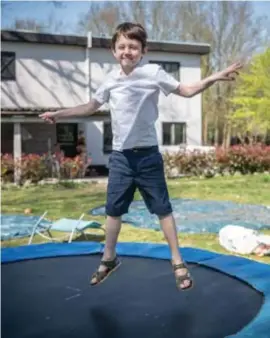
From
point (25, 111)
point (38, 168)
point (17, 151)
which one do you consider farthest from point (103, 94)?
point (25, 111)

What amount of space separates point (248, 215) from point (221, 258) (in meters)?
2.87

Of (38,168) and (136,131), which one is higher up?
(136,131)

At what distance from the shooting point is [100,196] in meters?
8.22

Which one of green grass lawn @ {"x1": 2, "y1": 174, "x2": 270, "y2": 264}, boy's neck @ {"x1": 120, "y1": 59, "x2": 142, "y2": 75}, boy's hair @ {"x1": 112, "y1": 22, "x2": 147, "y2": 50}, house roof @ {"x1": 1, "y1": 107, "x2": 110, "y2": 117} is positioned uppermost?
house roof @ {"x1": 1, "y1": 107, "x2": 110, "y2": 117}

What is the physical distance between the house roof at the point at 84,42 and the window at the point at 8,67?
352 millimetres

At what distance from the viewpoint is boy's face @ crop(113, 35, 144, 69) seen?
2.14 m

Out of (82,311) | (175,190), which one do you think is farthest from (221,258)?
(175,190)

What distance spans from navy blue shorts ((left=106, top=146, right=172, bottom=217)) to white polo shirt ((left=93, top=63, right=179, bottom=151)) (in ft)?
0.14

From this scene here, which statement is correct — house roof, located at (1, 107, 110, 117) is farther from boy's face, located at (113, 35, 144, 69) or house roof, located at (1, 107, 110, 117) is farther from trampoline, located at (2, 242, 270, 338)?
boy's face, located at (113, 35, 144, 69)

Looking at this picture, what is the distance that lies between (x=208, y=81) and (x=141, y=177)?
0.51 metres

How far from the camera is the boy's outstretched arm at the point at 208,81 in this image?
2.02 m

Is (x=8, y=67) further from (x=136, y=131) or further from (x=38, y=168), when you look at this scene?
(x=136, y=131)

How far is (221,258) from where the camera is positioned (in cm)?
329

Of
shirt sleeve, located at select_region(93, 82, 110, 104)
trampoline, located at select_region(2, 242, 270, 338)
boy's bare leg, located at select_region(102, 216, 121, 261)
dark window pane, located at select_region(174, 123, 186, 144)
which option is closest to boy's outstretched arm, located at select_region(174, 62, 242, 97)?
shirt sleeve, located at select_region(93, 82, 110, 104)
